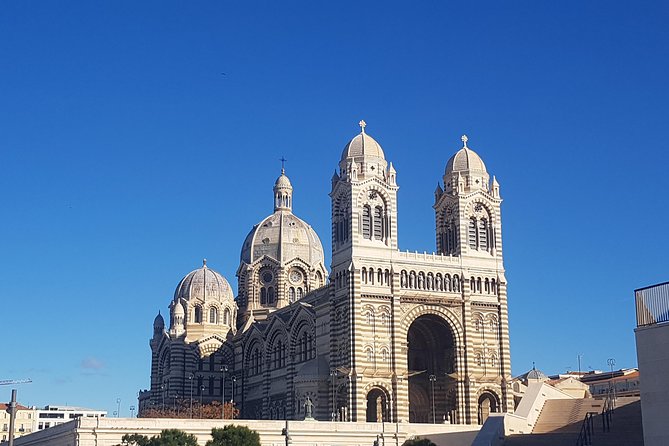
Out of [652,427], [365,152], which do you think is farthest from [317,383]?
[652,427]

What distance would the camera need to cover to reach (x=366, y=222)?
77375 millimetres

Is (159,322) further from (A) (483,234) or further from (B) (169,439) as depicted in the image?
(B) (169,439)

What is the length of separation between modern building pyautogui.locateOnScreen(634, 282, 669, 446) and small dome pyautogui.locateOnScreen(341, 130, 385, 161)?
1773 inches

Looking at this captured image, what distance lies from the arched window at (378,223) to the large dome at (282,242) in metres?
26.3

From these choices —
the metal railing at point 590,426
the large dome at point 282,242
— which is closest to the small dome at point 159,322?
the large dome at point 282,242

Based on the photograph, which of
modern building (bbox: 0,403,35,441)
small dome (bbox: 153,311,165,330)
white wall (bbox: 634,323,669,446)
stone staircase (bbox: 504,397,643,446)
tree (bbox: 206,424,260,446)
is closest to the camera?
white wall (bbox: 634,323,669,446)

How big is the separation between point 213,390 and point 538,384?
47.9 metres

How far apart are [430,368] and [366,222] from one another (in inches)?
545

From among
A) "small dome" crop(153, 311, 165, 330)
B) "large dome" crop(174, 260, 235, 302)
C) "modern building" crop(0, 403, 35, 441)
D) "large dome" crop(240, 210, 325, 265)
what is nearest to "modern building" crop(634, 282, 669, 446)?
"large dome" crop(240, 210, 325, 265)

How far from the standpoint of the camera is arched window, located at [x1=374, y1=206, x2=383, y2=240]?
254 ft

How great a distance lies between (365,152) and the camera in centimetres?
7856

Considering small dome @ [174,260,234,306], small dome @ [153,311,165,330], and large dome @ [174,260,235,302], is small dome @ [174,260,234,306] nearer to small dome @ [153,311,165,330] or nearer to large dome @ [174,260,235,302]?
large dome @ [174,260,235,302]

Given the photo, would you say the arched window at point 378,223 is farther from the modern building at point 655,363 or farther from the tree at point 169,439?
the modern building at point 655,363

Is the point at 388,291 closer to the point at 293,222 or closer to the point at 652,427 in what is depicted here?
the point at 293,222
